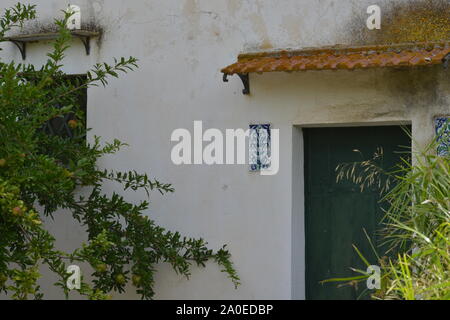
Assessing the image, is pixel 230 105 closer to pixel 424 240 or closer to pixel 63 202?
pixel 63 202

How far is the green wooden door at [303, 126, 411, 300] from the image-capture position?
875 centimetres

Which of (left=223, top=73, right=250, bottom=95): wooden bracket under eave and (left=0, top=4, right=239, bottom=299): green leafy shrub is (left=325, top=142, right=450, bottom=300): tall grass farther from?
(left=0, top=4, right=239, bottom=299): green leafy shrub

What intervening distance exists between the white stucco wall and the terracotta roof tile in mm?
219

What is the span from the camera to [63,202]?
8.83 meters

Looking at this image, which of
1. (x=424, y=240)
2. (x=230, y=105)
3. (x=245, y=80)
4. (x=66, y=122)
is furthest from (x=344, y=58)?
(x=66, y=122)

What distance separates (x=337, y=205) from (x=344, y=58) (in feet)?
5.03

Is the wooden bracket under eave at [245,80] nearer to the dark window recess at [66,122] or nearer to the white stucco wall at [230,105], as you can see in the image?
the white stucco wall at [230,105]

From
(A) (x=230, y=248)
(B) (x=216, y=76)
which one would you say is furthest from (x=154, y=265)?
(B) (x=216, y=76)

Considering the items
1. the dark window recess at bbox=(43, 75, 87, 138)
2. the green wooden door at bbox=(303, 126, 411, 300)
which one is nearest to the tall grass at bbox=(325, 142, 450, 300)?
the green wooden door at bbox=(303, 126, 411, 300)

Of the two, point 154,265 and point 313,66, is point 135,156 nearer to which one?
point 154,265

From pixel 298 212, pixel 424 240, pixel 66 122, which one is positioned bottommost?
pixel 424 240

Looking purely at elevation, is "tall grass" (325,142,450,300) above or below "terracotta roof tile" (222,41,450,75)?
below

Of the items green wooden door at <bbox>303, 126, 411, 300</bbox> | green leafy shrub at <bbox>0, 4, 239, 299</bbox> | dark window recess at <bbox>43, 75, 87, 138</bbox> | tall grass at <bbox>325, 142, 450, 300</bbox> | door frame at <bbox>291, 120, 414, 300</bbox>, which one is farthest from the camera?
dark window recess at <bbox>43, 75, 87, 138</bbox>

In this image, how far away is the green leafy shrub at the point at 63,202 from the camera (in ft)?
24.3
